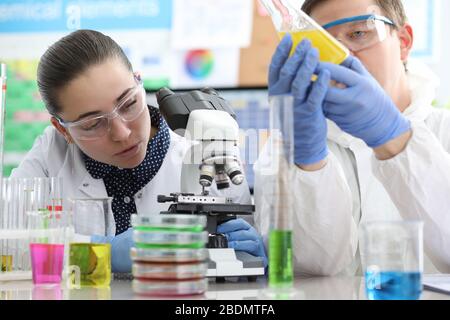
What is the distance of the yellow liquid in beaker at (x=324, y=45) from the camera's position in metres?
1.70

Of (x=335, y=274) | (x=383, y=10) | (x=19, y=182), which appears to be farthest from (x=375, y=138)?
(x=19, y=182)

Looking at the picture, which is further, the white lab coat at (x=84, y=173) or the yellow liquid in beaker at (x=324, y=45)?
the white lab coat at (x=84, y=173)

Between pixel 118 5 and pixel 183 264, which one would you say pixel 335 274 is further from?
pixel 118 5

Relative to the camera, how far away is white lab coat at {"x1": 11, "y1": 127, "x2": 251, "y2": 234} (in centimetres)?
263

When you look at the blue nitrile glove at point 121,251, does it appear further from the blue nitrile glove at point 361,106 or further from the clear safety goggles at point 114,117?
the blue nitrile glove at point 361,106

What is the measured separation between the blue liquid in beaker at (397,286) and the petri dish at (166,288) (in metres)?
0.37

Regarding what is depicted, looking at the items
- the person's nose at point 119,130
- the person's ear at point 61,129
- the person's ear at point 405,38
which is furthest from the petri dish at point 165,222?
the person's ear at point 405,38

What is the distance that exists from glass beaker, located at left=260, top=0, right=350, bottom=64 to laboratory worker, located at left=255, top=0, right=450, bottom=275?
0.12ft

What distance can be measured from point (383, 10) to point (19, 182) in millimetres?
1382

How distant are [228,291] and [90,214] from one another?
18.3 inches

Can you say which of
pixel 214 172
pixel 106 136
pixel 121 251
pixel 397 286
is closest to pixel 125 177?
pixel 106 136

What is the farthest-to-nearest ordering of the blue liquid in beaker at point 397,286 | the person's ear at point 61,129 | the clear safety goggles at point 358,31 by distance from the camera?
the person's ear at point 61,129 → the clear safety goggles at point 358,31 → the blue liquid in beaker at point 397,286

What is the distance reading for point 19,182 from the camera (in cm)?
187

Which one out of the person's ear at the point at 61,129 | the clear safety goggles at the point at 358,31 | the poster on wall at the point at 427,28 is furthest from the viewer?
the poster on wall at the point at 427,28
